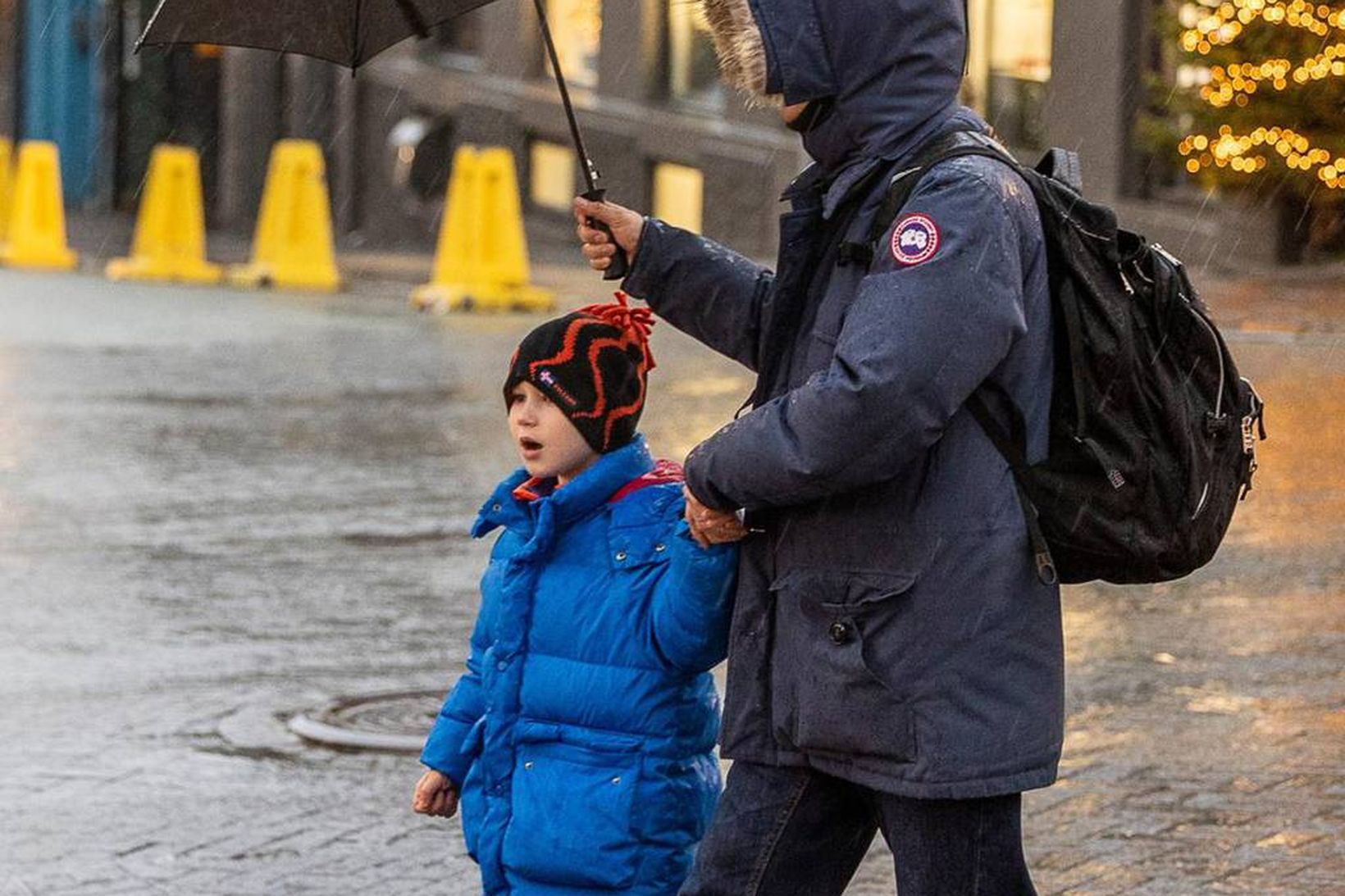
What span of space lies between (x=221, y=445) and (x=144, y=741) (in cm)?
523

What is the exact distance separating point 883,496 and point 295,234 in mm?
17012

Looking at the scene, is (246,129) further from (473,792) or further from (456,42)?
(473,792)

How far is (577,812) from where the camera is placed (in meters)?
4.08

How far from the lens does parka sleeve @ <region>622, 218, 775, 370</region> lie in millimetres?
4156

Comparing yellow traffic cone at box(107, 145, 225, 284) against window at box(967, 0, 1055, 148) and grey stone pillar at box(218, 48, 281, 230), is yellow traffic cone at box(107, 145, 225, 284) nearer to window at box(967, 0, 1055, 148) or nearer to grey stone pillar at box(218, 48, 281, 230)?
grey stone pillar at box(218, 48, 281, 230)

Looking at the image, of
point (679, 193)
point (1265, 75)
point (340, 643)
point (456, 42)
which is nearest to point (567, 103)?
point (340, 643)

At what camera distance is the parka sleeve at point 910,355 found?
3.49m

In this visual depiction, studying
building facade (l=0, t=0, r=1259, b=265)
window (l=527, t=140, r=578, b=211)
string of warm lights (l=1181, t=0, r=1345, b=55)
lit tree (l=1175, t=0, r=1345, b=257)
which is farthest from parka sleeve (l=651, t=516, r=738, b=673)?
window (l=527, t=140, r=578, b=211)

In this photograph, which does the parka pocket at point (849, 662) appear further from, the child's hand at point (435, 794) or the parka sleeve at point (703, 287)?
the child's hand at point (435, 794)

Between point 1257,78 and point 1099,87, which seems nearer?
point 1257,78

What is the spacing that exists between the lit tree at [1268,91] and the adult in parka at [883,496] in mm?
13814

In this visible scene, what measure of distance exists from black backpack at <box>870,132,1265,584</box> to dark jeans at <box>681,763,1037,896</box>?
0.35 m

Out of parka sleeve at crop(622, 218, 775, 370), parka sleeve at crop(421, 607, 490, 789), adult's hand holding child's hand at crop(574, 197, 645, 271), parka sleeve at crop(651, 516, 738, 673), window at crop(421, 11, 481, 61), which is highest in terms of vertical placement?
adult's hand holding child's hand at crop(574, 197, 645, 271)

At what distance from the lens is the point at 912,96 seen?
3.71 meters
